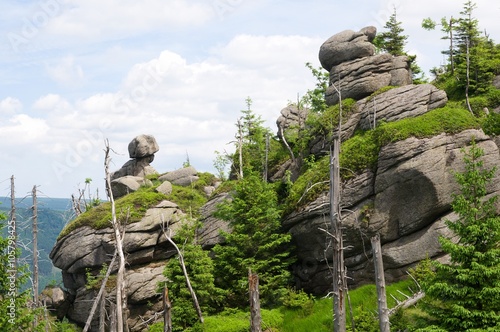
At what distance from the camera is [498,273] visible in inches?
681

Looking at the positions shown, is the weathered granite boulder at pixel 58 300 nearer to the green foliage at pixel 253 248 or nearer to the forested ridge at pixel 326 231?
the forested ridge at pixel 326 231

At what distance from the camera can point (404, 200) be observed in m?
28.2

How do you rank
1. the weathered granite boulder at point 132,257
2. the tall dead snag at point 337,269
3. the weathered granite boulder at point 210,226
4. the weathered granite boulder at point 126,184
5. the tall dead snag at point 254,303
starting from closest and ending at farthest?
the tall dead snag at point 337,269 < the tall dead snag at point 254,303 < the weathered granite boulder at point 210,226 < the weathered granite boulder at point 132,257 < the weathered granite boulder at point 126,184

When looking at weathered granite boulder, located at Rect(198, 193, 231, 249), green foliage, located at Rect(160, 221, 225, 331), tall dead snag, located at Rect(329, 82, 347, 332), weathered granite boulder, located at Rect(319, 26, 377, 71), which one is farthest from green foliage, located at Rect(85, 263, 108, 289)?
weathered granite boulder, located at Rect(319, 26, 377, 71)

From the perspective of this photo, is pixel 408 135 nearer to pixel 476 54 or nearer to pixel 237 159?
pixel 476 54

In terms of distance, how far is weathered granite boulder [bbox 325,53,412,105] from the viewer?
37.8 meters

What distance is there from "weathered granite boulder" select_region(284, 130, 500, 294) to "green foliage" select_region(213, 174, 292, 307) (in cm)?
274

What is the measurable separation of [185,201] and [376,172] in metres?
19.5

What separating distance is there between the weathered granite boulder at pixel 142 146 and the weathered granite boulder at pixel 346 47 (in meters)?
21.1

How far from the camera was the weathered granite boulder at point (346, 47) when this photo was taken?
40312mm

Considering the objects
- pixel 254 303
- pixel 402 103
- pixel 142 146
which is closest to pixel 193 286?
pixel 254 303

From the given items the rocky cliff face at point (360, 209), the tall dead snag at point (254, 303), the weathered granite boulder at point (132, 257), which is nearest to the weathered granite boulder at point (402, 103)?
the rocky cliff face at point (360, 209)

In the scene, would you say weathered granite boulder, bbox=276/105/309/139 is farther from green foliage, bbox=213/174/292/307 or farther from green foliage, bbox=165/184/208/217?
green foliage, bbox=213/174/292/307

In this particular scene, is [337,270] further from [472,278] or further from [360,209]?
[360,209]
